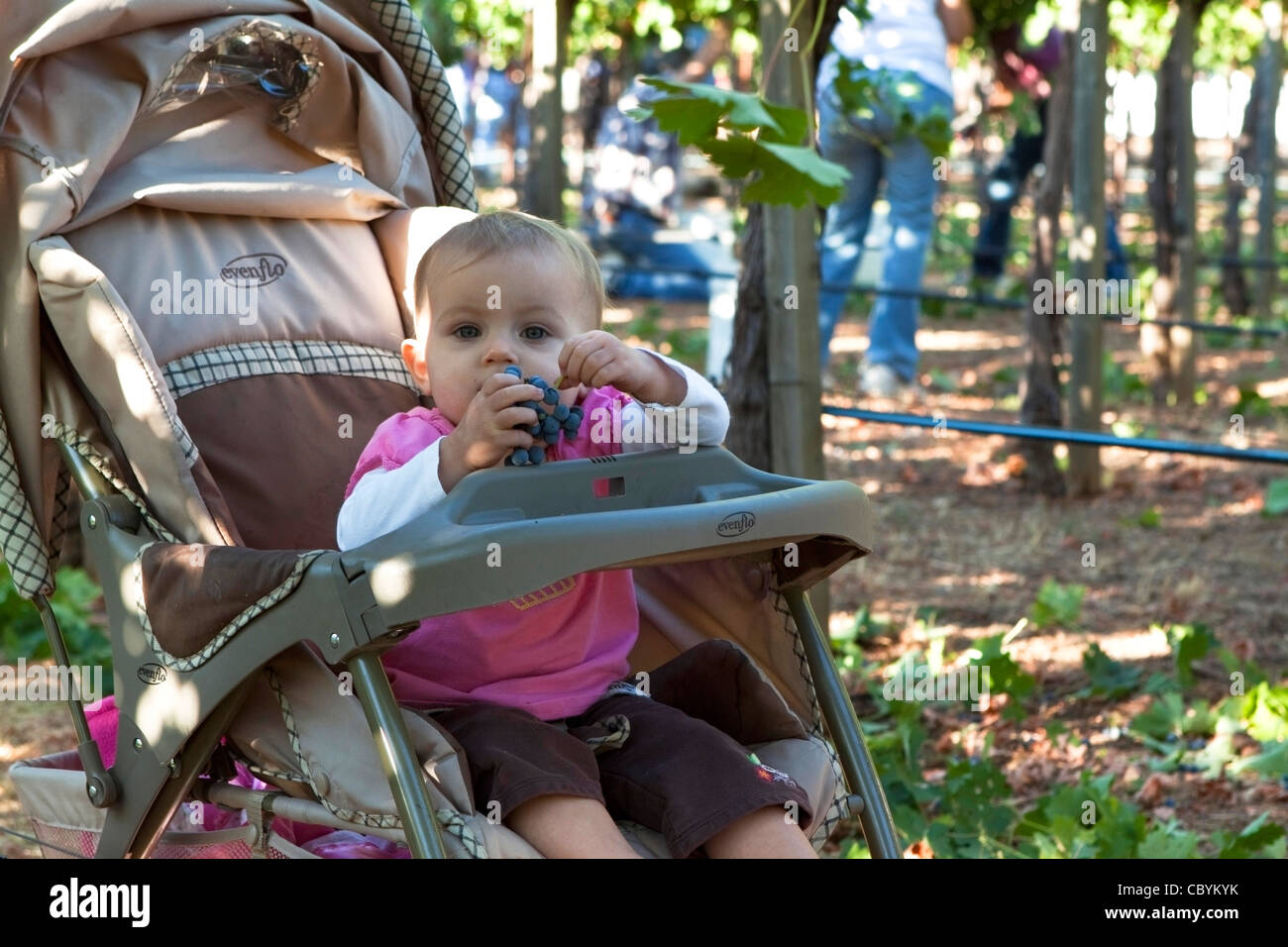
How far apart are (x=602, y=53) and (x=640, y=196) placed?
4296 mm

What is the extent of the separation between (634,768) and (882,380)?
5215 mm

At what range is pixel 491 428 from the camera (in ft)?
6.30

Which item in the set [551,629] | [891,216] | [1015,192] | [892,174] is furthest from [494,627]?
[1015,192]

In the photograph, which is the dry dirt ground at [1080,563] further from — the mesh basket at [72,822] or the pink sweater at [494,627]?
the mesh basket at [72,822]

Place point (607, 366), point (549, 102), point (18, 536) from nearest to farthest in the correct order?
point (607, 366) → point (18, 536) → point (549, 102)

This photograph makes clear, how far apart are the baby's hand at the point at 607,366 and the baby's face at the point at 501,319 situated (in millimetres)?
63

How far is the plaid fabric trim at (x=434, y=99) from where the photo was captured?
290 cm

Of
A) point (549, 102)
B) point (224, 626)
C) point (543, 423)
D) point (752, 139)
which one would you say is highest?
point (549, 102)

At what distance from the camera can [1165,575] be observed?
4789 millimetres

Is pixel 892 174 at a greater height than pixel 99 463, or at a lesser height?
greater

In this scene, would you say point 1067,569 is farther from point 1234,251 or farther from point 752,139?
point 1234,251

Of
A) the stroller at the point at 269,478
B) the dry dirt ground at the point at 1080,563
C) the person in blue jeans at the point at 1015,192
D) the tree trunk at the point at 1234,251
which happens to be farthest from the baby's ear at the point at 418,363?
the person in blue jeans at the point at 1015,192

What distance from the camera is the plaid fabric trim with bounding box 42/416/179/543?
2146 mm
